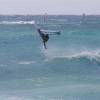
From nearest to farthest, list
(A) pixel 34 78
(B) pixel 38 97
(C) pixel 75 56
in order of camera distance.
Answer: (B) pixel 38 97
(A) pixel 34 78
(C) pixel 75 56

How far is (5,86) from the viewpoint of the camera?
32156 mm

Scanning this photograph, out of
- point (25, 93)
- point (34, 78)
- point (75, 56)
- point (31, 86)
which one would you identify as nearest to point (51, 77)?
point (34, 78)

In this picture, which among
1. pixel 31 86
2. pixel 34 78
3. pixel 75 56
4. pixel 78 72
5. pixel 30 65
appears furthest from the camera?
pixel 75 56

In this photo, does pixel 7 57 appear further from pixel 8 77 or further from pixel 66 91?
pixel 66 91

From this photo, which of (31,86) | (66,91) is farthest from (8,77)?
(66,91)

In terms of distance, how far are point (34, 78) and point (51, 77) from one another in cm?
123

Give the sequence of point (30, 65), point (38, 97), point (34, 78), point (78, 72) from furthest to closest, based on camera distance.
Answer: point (30, 65), point (78, 72), point (34, 78), point (38, 97)

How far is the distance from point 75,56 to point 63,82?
575 inches

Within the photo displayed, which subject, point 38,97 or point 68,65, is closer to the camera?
point 38,97

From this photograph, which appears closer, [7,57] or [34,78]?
[34,78]

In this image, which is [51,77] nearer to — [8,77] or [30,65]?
[8,77]

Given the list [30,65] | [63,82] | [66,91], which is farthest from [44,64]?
[66,91]

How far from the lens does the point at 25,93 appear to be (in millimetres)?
29609

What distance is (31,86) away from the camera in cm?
3177
